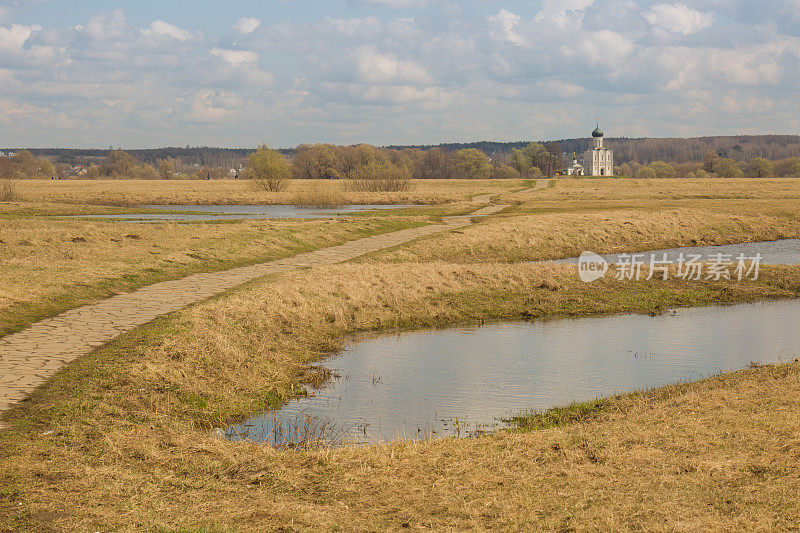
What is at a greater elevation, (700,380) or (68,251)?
(68,251)

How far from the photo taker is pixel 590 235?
38.9 metres

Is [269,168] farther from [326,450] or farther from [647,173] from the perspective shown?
[647,173]

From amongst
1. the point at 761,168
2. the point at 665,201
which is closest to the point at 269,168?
the point at 665,201

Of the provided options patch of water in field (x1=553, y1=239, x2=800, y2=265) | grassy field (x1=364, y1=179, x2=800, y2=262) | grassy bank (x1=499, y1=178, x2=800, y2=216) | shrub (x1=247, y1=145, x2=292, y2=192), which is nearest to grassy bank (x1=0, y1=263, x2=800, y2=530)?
grassy field (x1=364, y1=179, x2=800, y2=262)

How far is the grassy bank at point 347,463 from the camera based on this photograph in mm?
6969

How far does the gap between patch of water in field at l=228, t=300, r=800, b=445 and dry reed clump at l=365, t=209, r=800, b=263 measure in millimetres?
11336

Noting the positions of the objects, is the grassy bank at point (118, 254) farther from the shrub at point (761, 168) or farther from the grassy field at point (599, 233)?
the shrub at point (761, 168)

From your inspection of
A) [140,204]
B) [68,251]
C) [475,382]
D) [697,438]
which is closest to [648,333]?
[475,382]

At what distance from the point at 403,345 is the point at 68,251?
49.5 feet

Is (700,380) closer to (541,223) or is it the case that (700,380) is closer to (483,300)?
(483,300)

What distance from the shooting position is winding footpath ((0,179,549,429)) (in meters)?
11.9

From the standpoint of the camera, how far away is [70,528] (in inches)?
262

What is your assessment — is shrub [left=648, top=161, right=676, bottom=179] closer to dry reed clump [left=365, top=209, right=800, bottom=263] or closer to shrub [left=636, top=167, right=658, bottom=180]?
shrub [left=636, top=167, right=658, bottom=180]

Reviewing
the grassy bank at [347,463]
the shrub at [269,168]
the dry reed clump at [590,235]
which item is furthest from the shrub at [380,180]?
the grassy bank at [347,463]
